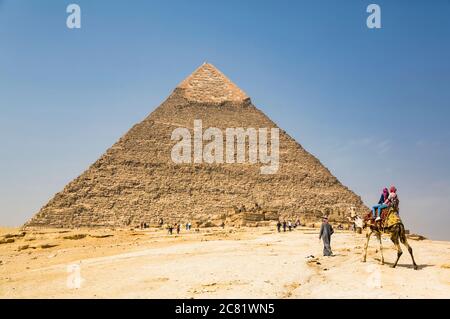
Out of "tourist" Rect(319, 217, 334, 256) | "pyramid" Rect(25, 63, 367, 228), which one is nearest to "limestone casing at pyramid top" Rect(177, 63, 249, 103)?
"pyramid" Rect(25, 63, 367, 228)

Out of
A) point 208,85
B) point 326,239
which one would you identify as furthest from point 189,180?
point 326,239

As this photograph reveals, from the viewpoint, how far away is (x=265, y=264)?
11094 mm

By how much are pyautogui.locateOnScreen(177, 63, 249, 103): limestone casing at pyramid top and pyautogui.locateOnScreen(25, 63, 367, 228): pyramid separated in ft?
0.95

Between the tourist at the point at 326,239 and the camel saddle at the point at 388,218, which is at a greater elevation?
the camel saddle at the point at 388,218

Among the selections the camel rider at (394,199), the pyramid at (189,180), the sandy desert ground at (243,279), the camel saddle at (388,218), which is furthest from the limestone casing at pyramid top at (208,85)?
the camel rider at (394,199)

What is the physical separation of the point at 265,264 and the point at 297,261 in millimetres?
934

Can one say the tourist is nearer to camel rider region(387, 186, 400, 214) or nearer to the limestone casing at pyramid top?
camel rider region(387, 186, 400, 214)

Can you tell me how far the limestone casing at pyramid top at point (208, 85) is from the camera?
159m

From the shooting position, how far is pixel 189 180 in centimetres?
13200

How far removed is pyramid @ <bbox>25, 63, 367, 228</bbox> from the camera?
385ft

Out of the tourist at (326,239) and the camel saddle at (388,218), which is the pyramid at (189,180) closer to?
the tourist at (326,239)

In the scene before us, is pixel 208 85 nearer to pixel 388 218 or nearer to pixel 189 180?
pixel 189 180

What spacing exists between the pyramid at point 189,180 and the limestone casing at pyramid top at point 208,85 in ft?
0.95
